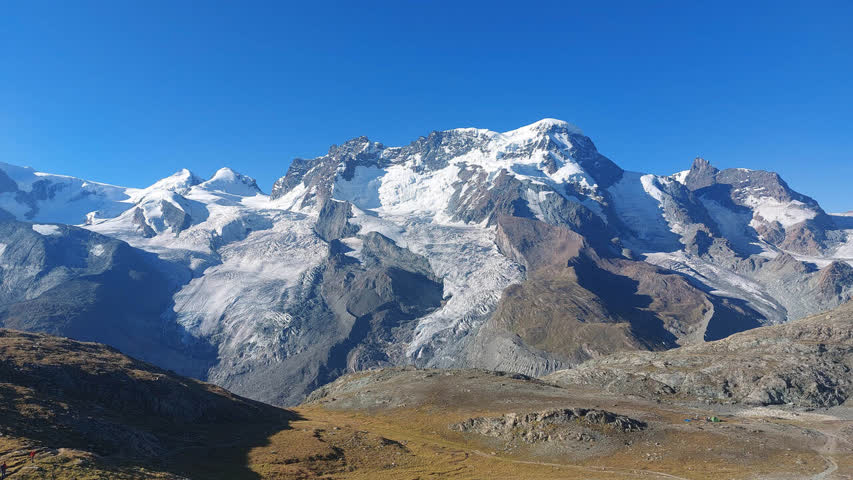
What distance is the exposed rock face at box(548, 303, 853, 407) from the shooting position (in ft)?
427

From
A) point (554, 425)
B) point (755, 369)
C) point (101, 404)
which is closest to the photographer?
point (101, 404)

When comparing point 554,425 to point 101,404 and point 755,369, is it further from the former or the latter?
point 755,369

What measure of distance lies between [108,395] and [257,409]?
104 feet

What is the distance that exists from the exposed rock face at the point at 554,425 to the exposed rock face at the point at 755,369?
5027 cm

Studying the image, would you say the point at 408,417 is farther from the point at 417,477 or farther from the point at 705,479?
the point at 705,479

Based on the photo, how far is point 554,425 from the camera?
93.1 m

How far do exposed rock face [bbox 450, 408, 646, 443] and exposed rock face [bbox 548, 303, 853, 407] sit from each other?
50.3 m

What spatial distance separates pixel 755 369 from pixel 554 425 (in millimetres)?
80555

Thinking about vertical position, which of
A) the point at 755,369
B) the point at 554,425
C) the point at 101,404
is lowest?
the point at 101,404

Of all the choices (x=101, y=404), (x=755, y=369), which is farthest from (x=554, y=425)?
(x=755, y=369)

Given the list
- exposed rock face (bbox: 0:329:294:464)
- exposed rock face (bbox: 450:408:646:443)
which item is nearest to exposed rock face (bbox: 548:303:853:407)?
exposed rock face (bbox: 450:408:646:443)

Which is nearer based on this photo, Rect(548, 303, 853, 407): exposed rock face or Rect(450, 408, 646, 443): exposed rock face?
Rect(450, 408, 646, 443): exposed rock face

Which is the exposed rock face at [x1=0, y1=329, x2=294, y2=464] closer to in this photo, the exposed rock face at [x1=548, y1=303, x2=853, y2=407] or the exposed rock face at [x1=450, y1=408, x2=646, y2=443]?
the exposed rock face at [x1=450, y1=408, x2=646, y2=443]

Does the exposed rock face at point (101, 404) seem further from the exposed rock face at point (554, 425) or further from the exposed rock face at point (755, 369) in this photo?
the exposed rock face at point (755, 369)
